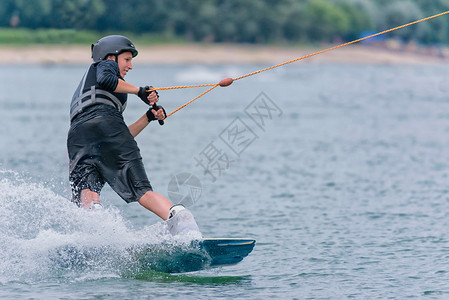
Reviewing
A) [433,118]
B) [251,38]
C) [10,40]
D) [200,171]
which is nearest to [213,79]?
[10,40]

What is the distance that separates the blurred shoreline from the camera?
262ft

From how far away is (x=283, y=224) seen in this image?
42.1 feet

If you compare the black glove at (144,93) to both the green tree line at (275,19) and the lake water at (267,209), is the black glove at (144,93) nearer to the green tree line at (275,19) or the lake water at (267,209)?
the lake water at (267,209)

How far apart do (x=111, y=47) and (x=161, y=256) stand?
2303 mm

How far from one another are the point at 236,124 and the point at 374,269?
2662cm

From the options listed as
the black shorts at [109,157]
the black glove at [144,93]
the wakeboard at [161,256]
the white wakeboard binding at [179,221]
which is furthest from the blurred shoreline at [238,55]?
the white wakeboard binding at [179,221]

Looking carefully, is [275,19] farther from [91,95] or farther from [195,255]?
[195,255]

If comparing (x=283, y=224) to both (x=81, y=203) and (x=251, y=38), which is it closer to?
(x=81, y=203)

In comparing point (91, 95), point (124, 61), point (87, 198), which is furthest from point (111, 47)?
point (87, 198)

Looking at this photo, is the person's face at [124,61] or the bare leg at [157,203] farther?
the person's face at [124,61]

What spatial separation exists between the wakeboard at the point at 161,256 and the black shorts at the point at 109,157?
657 millimetres

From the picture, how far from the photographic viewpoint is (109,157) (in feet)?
29.3

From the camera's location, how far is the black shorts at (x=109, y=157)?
8891 mm

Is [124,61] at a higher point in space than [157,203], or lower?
higher
